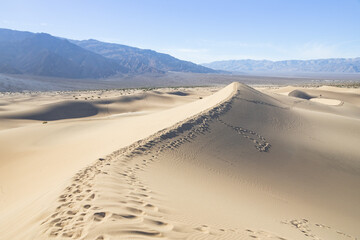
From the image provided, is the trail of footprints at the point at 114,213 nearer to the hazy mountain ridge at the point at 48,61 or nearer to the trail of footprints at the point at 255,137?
the trail of footprints at the point at 255,137

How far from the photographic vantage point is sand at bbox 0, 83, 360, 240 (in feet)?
14.4

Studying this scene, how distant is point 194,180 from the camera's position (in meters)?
7.42

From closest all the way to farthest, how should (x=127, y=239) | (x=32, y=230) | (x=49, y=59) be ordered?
1. (x=127, y=239)
2. (x=32, y=230)
3. (x=49, y=59)

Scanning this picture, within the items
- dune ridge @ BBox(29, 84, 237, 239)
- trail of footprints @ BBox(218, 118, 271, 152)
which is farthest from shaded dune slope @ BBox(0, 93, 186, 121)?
dune ridge @ BBox(29, 84, 237, 239)

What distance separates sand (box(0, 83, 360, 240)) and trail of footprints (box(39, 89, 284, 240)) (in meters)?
0.02

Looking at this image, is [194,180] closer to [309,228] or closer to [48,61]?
[309,228]

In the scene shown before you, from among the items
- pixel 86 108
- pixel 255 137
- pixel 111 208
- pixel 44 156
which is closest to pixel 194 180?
pixel 111 208

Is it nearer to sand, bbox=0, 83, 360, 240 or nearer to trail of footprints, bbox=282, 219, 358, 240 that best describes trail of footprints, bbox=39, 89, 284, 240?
sand, bbox=0, 83, 360, 240

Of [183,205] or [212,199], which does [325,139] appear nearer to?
[212,199]

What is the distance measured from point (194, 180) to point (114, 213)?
343 cm

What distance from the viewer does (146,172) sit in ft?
23.3

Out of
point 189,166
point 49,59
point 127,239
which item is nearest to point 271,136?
point 189,166

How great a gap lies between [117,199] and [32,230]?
1.46m

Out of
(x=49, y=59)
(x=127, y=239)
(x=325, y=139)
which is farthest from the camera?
(x=49, y=59)
